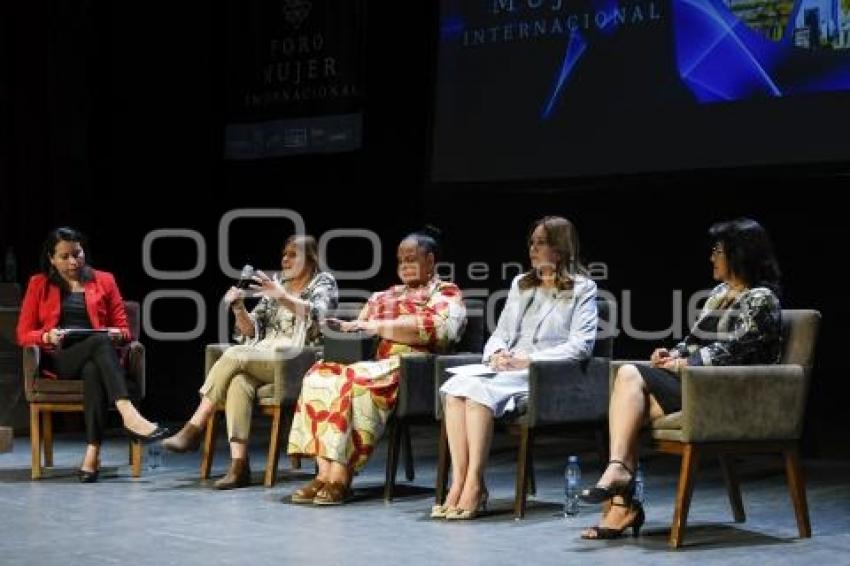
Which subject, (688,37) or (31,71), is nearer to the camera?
(688,37)

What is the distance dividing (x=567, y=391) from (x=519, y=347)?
0.97ft

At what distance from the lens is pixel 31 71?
333 inches

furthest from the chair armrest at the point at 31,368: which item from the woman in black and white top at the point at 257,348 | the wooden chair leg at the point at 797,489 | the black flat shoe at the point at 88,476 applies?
the wooden chair leg at the point at 797,489

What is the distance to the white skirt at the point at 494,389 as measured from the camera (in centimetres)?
484

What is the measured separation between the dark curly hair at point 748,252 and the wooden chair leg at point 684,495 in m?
0.57

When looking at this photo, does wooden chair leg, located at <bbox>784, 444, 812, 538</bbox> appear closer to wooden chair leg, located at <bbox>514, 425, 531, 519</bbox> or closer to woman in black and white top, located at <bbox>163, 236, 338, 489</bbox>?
wooden chair leg, located at <bbox>514, 425, 531, 519</bbox>

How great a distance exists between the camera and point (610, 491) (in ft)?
14.0

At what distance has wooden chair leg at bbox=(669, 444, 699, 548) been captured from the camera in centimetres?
427

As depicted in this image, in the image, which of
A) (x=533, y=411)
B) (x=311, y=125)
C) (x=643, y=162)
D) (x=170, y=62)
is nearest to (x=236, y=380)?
(x=533, y=411)

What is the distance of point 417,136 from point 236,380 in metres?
2.30

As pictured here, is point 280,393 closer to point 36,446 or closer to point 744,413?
point 36,446

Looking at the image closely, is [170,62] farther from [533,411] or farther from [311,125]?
[533,411]

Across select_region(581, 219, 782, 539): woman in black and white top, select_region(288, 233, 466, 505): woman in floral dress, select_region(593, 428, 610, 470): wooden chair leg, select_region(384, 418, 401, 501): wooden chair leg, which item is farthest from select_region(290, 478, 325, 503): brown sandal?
select_region(581, 219, 782, 539): woman in black and white top

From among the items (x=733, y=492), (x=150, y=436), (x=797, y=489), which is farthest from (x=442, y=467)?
(x=150, y=436)
